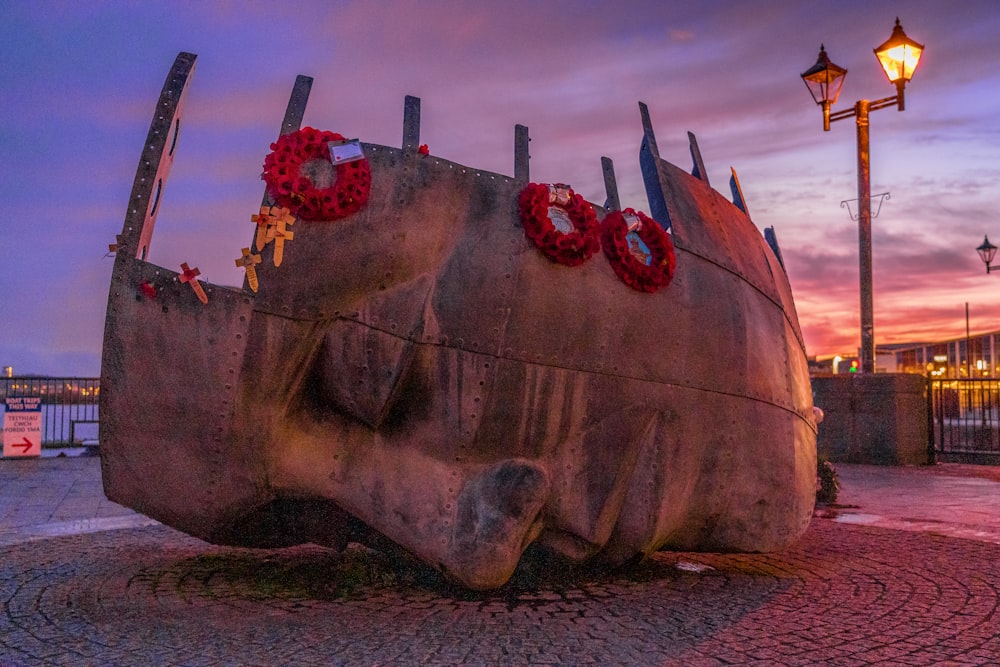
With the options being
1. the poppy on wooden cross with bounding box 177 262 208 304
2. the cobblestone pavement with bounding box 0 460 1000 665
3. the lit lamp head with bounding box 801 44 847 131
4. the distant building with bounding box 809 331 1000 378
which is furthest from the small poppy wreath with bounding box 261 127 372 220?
the distant building with bounding box 809 331 1000 378

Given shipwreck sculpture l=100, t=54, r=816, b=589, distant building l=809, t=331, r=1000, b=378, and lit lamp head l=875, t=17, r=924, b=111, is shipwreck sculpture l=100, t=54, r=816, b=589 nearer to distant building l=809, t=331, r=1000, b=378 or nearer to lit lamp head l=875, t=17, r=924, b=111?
lit lamp head l=875, t=17, r=924, b=111

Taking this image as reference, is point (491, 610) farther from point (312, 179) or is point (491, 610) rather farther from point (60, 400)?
point (60, 400)

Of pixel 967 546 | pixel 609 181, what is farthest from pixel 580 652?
pixel 967 546

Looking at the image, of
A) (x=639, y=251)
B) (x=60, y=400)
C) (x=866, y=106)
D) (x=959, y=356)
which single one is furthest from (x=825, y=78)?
(x=959, y=356)

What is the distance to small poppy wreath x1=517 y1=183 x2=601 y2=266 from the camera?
5969 mm

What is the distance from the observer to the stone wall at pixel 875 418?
17.5 meters

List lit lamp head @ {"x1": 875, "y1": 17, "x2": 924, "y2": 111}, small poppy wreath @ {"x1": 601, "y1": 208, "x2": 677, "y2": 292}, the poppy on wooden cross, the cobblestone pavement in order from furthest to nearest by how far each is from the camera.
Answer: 1. lit lamp head @ {"x1": 875, "y1": 17, "x2": 924, "y2": 111}
2. small poppy wreath @ {"x1": 601, "y1": 208, "x2": 677, "y2": 292}
3. the poppy on wooden cross
4. the cobblestone pavement

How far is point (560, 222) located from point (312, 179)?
1.69 meters

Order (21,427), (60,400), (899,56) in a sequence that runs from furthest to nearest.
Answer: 1. (60,400)
2. (21,427)
3. (899,56)

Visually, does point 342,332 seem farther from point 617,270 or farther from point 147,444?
point 617,270

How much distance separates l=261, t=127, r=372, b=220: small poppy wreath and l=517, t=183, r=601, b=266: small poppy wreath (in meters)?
1.10

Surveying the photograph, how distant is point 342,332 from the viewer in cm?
567

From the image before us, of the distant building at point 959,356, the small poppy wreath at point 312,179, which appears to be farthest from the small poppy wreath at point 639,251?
the distant building at point 959,356

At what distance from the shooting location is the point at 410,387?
581cm
